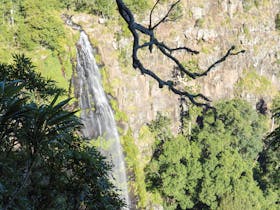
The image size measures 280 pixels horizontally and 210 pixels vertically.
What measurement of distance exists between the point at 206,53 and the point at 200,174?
425 inches

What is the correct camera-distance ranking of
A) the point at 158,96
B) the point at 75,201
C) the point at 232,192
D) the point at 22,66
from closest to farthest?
the point at 75,201
the point at 22,66
the point at 232,192
the point at 158,96

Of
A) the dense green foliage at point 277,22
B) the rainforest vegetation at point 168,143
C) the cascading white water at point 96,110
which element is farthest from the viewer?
the dense green foliage at point 277,22

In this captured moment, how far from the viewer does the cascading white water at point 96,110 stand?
67.1ft

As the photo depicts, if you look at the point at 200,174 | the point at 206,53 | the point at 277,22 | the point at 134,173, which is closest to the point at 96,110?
the point at 134,173

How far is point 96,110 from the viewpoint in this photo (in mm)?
20750

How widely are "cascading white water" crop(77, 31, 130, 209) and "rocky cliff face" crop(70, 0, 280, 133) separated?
1.04 m

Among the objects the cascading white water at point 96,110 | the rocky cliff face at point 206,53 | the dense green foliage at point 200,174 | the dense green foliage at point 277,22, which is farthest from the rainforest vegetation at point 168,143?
the dense green foliage at point 277,22

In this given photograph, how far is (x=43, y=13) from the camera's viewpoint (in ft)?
70.4

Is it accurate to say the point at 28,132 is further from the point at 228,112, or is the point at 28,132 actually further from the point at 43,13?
the point at 228,112

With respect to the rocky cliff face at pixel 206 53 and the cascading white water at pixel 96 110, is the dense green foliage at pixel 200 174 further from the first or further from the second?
the cascading white water at pixel 96 110

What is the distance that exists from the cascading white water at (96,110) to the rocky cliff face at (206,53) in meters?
1.04

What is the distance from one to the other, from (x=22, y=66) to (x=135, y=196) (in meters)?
15.7

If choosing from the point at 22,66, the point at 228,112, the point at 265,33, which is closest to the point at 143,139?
the point at 228,112

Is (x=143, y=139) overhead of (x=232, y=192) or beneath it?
overhead
